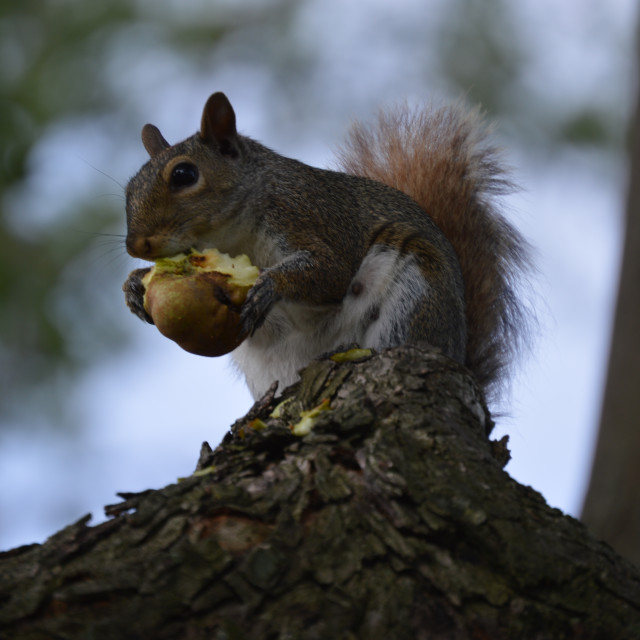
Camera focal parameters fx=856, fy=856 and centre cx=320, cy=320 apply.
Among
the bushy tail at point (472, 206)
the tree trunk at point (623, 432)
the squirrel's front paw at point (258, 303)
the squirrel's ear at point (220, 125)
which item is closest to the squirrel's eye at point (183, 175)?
the squirrel's ear at point (220, 125)

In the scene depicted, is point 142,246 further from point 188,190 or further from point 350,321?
point 350,321

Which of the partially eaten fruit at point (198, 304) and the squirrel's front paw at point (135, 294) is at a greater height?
the squirrel's front paw at point (135, 294)

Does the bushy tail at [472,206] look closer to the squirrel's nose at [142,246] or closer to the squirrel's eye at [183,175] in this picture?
the squirrel's eye at [183,175]

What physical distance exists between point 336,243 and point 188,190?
53 cm

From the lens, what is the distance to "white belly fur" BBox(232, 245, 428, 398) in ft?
9.18

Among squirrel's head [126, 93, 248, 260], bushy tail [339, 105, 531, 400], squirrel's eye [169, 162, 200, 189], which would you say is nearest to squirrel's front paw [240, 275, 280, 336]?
squirrel's head [126, 93, 248, 260]

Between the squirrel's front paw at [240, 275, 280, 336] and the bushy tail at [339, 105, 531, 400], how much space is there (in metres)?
0.91

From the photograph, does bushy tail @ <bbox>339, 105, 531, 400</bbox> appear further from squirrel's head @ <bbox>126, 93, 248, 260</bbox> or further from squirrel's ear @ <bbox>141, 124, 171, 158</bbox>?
squirrel's ear @ <bbox>141, 124, 171, 158</bbox>

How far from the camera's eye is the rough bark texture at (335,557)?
1.44 meters

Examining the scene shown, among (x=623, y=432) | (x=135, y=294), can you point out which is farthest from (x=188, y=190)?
(x=623, y=432)

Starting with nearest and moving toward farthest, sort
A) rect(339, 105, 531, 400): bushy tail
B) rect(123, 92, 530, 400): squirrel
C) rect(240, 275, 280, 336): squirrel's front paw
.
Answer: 1. rect(240, 275, 280, 336): squirrel's front paw
2. rect(123, 92, 530, 400): squirrel
3. rect(339, 105, 531, 400): bushy tail

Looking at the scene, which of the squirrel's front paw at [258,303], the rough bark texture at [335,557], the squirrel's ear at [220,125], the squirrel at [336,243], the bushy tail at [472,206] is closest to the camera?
the rough bark texture at [335,557]

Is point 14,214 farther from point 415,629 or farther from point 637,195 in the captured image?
point 415,629

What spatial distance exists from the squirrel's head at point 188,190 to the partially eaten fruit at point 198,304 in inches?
5.4
